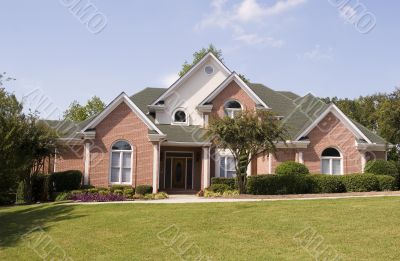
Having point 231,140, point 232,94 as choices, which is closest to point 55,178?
point 231,140

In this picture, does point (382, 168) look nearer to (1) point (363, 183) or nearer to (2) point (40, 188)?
(1) point (363, 183)

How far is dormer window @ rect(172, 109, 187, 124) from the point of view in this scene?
30.8 metres

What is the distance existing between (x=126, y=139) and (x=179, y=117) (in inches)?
224

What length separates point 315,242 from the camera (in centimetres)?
1080

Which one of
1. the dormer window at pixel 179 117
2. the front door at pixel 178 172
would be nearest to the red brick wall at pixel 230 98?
the dormer window at pixel 179 117

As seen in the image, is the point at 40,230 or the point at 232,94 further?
the point at 232,94

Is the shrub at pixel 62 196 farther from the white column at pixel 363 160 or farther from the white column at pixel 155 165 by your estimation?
the white column at pixel 363 160

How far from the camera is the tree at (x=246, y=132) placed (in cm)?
2264

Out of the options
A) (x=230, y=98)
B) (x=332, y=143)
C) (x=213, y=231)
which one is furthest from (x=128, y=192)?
(x=332, y=143)

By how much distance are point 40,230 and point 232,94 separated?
61.2 feet

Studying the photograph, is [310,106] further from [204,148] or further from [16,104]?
[16,104]

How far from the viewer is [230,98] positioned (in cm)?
2988

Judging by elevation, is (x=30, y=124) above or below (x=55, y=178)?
above

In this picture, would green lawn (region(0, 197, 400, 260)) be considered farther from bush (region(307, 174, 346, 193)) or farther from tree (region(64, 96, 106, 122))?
tree (region(64, 96, 106, 122))
